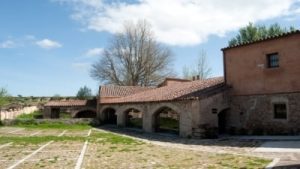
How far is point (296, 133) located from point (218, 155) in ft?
22.6

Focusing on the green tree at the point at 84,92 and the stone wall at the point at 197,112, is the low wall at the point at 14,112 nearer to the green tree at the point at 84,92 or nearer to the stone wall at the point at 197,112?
the green tree at the point at 84,92

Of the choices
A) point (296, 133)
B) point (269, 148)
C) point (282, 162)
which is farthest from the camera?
point (296, 133)

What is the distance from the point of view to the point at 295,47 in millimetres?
18609

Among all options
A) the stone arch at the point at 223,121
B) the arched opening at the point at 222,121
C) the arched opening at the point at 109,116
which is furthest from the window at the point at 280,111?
the arched opening at the point at 109,116

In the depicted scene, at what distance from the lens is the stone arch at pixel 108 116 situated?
36938 mm

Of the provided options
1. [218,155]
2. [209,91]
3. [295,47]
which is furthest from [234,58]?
[218,155]

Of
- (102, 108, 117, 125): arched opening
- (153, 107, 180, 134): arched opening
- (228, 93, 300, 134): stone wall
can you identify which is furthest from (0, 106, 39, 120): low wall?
(228, 93, 300, 134): stone wall

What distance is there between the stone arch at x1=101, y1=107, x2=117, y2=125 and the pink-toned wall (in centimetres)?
1686

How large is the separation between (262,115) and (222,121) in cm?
334

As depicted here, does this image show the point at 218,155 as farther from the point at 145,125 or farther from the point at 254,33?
the point at 254,33

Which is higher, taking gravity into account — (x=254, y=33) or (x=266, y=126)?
(x=254, y=33)


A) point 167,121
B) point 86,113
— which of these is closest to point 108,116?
point 167,121

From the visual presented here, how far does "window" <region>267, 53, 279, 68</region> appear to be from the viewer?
782 inches

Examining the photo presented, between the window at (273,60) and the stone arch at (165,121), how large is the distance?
617 cm
